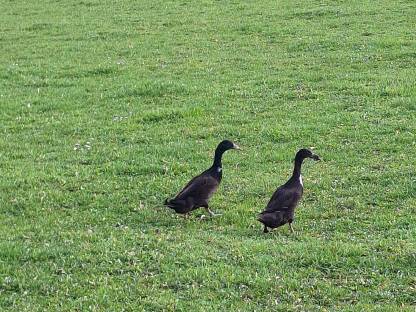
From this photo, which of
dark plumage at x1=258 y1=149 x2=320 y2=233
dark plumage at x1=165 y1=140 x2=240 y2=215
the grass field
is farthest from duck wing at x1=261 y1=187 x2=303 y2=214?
dark plumage at x1=165 y1=140 x2=240 y2=215

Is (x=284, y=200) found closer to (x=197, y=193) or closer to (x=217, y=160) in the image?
(x=197, y=193)

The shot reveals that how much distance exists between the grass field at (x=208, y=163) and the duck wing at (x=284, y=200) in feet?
1.31

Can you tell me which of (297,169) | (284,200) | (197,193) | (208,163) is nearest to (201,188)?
(197,193)

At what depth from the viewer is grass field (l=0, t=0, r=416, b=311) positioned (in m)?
9.34

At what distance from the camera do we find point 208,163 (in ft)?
48.3

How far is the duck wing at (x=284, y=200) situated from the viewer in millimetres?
11039

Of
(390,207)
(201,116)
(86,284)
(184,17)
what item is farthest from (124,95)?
(184,17)

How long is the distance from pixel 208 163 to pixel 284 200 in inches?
146

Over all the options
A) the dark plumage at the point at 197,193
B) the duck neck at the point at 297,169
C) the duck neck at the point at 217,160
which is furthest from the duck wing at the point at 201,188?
the duck neck at the point at 297,169

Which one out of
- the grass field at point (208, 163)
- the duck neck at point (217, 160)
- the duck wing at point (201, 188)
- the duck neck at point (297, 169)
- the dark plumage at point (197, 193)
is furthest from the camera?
the duck neck at point (217, 160)

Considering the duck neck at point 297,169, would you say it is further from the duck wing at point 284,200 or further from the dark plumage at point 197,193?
the dark plumage at point 197,193

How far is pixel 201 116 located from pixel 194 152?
2.74 metres

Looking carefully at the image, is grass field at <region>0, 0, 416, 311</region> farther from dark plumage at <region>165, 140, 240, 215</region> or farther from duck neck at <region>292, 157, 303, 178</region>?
duck neck at <region>292, 157, 303, 178</region>

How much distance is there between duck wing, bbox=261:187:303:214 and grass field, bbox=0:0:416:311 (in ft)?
1.31
